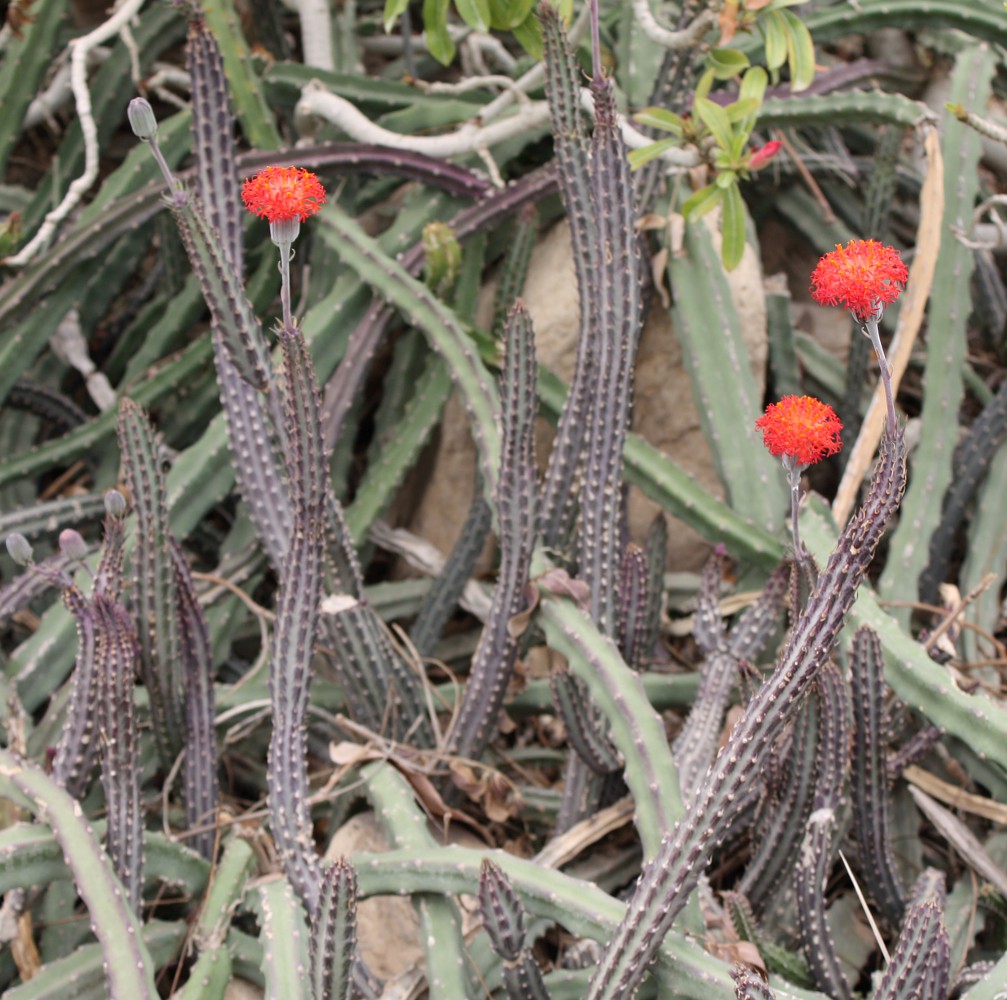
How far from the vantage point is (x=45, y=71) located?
7.54 feet

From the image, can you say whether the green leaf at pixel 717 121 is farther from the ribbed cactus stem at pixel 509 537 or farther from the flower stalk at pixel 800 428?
the flower stalk at pixel 800 428

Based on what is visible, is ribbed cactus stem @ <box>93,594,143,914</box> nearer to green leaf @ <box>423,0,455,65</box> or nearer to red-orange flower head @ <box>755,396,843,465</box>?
red-orange flower head @ <box>755,396,843,465</box>

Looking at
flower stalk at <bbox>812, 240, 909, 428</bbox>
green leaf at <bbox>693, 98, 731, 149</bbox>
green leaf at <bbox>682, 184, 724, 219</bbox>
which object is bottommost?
green leaf at <bbox>682, 184, 724, 219</bbox>

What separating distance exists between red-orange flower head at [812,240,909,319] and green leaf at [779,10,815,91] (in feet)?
3.01

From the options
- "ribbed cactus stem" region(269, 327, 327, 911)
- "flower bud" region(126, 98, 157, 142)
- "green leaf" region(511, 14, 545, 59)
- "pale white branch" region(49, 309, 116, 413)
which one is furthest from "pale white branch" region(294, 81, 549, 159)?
"ribbed cactus stem" region(269, 327, 327, 911)

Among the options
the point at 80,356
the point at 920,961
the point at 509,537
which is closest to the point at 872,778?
the point at 920,961

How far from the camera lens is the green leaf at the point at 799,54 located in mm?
1725

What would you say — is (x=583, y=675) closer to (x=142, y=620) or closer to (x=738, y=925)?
(x=738, y=925)

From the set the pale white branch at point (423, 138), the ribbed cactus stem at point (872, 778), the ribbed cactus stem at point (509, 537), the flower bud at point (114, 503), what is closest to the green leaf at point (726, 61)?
the pale white branch at point (423, 138)

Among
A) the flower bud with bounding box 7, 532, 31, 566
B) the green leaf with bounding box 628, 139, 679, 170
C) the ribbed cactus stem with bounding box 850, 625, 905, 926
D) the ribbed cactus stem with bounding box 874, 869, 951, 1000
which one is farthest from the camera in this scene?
the green leaf with bounding box 628, 139, 679, 170

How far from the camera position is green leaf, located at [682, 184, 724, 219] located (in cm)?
171

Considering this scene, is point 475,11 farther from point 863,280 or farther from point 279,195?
point 863,280

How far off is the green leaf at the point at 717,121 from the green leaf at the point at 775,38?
12 centimetres

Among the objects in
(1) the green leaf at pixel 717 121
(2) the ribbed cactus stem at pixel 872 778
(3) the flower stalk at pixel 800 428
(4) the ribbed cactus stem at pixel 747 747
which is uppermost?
(1) the green leaf at pixel 717 121
